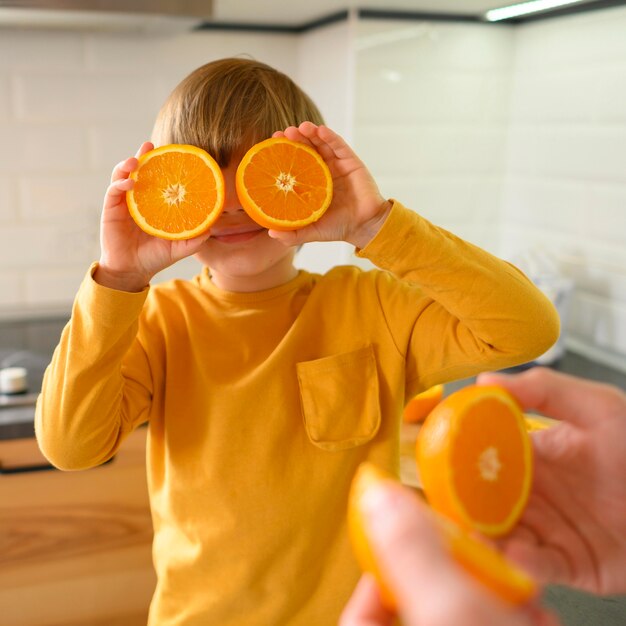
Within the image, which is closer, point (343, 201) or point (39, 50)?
point (343, 201)

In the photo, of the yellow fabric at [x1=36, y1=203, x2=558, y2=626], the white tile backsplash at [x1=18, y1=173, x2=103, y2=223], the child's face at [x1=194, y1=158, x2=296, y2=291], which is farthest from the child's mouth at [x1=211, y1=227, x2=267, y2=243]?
the white tile backsplash at [x1=18, y1=173, x2=103, y2=223]

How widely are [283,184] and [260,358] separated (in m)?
0.26

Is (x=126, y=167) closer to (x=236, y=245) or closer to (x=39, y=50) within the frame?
(x=236, y=245)

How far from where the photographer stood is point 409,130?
1.74 m

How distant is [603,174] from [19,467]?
4.21ft

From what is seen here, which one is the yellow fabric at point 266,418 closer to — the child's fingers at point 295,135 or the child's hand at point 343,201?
the child's hand at point 343,201

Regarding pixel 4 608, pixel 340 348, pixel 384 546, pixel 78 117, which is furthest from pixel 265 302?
pixel 78 117

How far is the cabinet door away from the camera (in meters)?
1.40

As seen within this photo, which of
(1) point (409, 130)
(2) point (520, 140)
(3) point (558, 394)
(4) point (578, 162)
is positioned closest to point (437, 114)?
(1) point (409, 130)

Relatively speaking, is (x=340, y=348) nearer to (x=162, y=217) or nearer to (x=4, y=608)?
(x=162, y=217)

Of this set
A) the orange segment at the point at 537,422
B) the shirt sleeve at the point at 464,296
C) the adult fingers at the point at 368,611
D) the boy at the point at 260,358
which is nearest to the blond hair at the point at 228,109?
the boy at the point at 260,358

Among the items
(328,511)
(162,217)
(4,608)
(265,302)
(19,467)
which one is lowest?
(4,608)

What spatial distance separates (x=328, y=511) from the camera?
980 millimetres

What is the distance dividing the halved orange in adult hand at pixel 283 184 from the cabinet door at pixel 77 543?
28.3 inches
